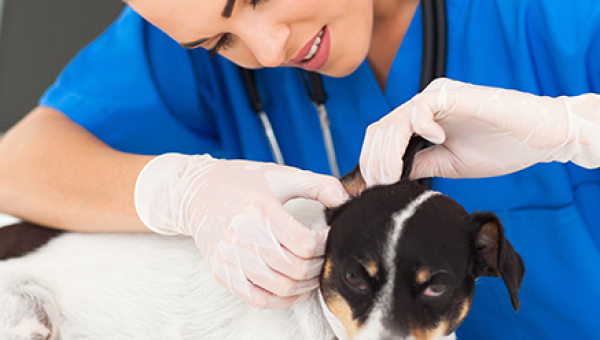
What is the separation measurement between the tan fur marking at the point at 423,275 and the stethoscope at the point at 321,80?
610 millimetres

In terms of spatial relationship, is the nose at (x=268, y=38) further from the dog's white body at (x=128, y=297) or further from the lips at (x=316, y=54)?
the dog's white body at (x=128, y=297)

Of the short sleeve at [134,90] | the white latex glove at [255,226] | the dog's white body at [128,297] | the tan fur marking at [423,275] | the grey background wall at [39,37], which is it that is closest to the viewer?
the tan fur marking at [423,275]

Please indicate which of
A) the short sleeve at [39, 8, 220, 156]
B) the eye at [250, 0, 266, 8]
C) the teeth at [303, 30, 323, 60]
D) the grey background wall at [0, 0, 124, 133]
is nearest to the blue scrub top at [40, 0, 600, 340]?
the short sleeve at [39, 8, 220, 156]

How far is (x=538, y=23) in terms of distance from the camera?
1.13m

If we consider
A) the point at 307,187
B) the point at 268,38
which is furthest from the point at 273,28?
the point at 307,187

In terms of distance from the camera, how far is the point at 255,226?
0.92m

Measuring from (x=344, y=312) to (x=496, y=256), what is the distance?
1.02 feet

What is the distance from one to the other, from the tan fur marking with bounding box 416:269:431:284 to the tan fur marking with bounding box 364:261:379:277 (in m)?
0.07

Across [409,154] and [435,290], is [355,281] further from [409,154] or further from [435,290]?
[409,154]

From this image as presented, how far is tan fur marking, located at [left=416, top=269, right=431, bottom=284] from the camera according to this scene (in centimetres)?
76

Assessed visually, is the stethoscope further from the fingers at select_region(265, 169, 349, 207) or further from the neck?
the fingers at select_region(265, 169, 349, 207)

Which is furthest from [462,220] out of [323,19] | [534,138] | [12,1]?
[12,1]

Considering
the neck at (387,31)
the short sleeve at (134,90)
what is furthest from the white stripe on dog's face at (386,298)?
the short sleeve at (134,90)

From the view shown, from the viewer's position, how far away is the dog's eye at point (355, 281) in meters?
0.80
